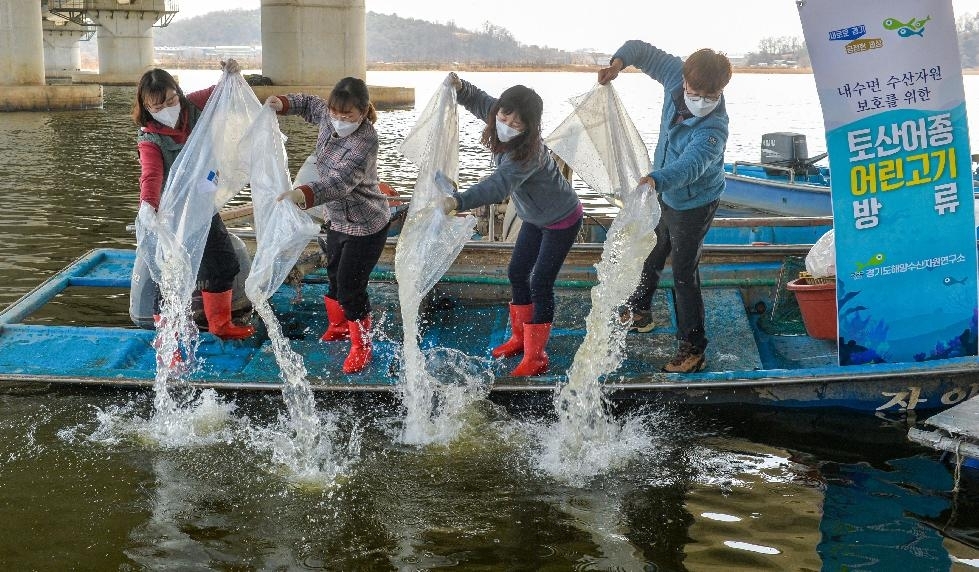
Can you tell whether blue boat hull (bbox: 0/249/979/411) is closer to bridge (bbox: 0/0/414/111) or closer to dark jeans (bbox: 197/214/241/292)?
dark jeans (bbox: 197/214/241/292)

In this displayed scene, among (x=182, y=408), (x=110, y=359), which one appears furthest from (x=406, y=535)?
(x=110, y=359)

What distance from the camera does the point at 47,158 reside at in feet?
62.8

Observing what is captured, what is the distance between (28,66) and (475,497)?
102ft

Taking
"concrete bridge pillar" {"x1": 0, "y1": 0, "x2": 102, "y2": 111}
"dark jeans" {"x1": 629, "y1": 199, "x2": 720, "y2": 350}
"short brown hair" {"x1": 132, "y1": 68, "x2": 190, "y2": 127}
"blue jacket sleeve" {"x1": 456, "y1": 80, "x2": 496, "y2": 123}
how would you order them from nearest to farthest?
"dark jeans" {"x1": 629, "y1": 199, "x2": 720, "y2": 350}
"short brown hair" {"x1": 132, "y1": 68, "x2": 190, "y2": 127}
"blue jacket sleeve" {"x1": 456, "y1": 80, "x2": 496, "y2": 123}
"concrete bridge pillar" {"x1": 0, "y1": 0, "x2": 102, "y2": 111}

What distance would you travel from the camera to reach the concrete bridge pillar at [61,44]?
57.7m

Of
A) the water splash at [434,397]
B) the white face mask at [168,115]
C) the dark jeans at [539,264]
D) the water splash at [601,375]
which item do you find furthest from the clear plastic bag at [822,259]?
the white face mask at [168,115]

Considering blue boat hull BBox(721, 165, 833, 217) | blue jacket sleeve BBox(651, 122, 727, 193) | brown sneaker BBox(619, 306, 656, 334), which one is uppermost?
blue jacket sleeve BBox(651, 122, 727, 193)

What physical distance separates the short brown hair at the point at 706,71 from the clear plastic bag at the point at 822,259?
4.92ft

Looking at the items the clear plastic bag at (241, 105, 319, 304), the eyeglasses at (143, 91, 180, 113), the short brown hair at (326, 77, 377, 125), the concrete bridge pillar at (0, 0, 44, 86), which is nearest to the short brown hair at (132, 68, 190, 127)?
the eyeglasses at (143, 91, 180, 113)

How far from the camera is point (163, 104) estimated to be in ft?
19.4

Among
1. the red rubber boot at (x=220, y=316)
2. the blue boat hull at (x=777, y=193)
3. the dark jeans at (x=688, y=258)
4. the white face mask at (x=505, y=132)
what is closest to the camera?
the white face mask at (x=505, y=132)

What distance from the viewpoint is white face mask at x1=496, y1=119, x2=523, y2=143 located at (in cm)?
536

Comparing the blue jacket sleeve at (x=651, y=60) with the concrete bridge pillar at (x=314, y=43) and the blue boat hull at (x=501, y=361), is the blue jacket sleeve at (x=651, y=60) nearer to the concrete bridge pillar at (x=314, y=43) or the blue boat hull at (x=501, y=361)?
the blue boat hull at (x=501, y=361)

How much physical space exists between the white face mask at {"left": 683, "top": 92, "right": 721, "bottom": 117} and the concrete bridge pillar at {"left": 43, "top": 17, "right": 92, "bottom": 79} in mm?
57902
